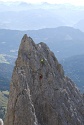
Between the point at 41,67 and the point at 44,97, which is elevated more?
the point at 41,67

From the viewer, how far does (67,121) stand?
34.3 meters

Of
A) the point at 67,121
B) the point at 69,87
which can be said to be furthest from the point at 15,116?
the point at 69,87

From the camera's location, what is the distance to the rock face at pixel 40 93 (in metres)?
31.5

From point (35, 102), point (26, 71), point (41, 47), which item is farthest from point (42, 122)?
point (41, 47)

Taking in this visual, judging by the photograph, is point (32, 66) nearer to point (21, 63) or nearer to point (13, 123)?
point (21, 63)

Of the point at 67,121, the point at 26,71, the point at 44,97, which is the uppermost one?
the point at 26,71

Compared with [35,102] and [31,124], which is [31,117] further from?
[35,102]

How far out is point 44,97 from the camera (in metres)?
34.5

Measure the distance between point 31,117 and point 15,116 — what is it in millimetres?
1516

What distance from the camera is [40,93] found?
34.9 m

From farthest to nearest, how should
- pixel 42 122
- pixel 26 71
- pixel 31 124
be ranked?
pixel 26 71
pixel 42 122
pixel 31 124

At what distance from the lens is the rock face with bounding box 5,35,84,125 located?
3150 cm

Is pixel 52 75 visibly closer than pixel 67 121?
No

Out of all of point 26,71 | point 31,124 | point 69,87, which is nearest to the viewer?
point 31,124
